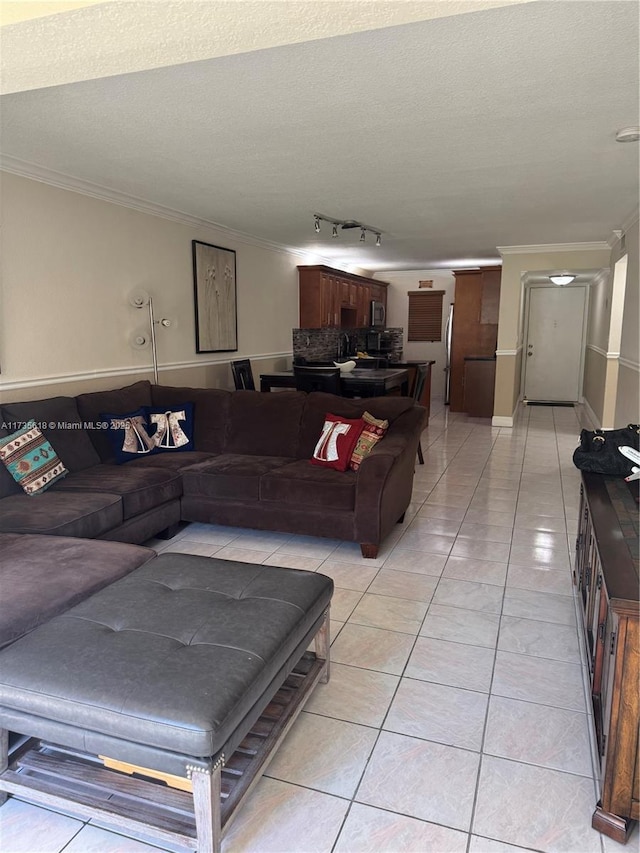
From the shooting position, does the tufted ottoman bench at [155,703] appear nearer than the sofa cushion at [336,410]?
Yes

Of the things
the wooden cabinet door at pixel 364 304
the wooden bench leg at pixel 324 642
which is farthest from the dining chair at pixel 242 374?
the wooden bench leg at pixel 324 642

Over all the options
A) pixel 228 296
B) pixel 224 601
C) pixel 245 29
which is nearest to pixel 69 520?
pixel 224 601

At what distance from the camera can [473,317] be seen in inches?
340

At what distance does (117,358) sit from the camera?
4582 millimetres

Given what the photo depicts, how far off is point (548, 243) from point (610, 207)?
2089 mm

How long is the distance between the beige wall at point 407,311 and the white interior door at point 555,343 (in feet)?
4.73

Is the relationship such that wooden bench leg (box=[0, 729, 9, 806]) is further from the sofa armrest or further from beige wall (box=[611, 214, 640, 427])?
beige wall (box=[611, 214, 640, 427])

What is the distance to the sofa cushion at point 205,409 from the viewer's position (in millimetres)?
4387

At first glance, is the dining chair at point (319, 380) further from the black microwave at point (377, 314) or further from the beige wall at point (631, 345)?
the black microwave at point (377, 314)

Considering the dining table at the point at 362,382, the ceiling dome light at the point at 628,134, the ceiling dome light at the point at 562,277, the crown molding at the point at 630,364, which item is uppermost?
the ceiling dome light at the point at 628,134

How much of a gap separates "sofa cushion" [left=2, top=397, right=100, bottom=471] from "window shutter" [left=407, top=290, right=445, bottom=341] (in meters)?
7.67

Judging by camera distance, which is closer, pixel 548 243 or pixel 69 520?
pixel 69 520

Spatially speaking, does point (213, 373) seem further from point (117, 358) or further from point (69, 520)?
point (69, 520)

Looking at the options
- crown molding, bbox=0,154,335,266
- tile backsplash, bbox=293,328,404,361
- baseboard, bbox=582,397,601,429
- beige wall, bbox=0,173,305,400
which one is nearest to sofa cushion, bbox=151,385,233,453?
beige wall, bbox=0,173,305,400
